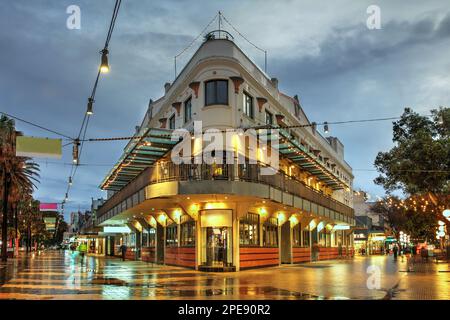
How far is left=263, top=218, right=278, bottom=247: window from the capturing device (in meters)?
36.3

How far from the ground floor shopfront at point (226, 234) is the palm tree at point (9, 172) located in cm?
1125

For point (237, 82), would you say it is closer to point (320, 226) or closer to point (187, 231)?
point (187, 231)

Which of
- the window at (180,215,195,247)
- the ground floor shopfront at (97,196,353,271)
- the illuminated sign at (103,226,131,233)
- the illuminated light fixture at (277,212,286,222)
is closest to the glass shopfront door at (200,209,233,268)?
the ground floor shopfront at (97,196,353,271)

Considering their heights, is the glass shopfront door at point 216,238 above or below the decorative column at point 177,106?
below

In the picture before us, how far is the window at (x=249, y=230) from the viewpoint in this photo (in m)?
32.0

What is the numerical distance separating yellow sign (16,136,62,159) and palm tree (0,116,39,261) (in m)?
24.8

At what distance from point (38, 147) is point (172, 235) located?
18.8 metres

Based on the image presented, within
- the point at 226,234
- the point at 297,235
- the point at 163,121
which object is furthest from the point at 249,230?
the point at 297,235

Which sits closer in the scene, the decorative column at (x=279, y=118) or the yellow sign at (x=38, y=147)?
the yellow sign at (x=38, y=147)

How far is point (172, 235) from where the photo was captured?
125 ft

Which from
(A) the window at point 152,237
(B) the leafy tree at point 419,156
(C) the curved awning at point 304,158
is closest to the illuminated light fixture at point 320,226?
(C) the curved awning at point 304,158

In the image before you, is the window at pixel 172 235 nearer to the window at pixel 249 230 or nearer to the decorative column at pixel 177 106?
the window at pixel 249 230
